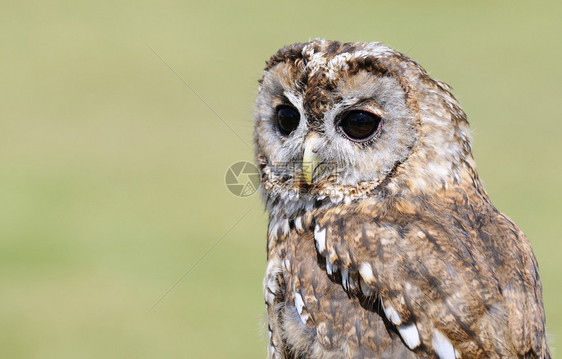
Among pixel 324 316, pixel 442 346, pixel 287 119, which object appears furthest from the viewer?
pixel 287 119

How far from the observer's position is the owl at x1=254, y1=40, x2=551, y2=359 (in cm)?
257

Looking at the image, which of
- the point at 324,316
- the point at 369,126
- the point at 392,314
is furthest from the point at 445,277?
the point at 369,126

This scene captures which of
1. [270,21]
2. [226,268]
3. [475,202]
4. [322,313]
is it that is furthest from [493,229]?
[270,21]

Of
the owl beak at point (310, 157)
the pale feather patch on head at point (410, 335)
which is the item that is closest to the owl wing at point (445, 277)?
the pale feather patch on head at point (410, 335)

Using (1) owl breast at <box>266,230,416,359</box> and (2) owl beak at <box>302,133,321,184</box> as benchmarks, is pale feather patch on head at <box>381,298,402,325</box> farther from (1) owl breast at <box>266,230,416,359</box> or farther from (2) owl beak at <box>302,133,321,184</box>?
(2) owl beak at <box>302,133,321,184</box>

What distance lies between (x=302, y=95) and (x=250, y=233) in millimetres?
7802

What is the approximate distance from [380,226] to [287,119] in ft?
2.42

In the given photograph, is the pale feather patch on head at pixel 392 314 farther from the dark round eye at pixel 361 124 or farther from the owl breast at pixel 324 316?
the dark round eye at pixel 361 124

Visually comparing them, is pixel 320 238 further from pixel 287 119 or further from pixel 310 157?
pixel 287 119

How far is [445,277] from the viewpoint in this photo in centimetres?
259

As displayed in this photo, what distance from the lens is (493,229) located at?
9.32ft

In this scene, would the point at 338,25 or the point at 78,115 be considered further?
the point at 338,25

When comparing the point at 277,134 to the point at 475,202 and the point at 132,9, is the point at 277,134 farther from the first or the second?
the point at 132,9

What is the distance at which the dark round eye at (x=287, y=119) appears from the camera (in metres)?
3.26
